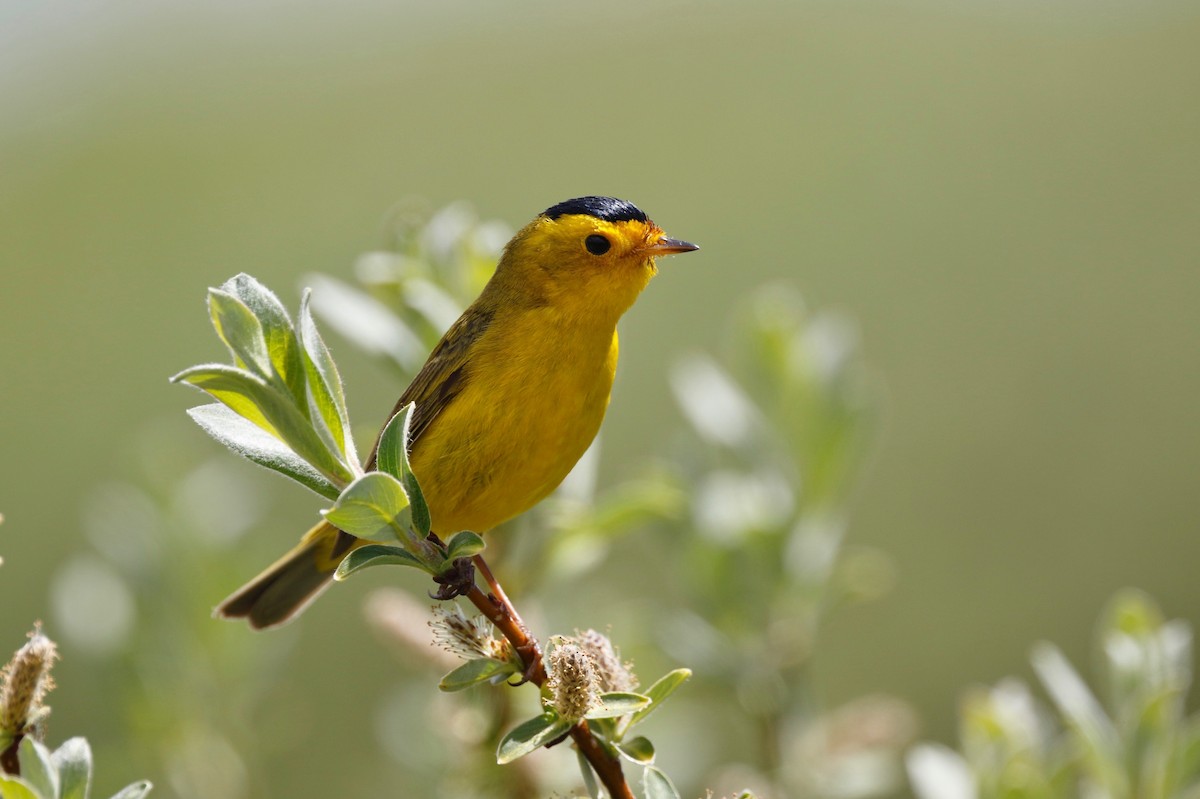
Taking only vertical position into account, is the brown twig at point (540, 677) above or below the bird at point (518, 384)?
below

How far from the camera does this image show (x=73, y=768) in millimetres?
1222

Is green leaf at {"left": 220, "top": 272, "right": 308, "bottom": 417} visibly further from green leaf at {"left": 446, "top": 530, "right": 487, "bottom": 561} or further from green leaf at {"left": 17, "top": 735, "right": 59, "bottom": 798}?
green leaf at {"left": 17, "top": 735, "right": 59, "bottom": 798}

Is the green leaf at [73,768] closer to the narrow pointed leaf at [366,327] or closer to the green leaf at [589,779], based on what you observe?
the green leaf at [589,779]

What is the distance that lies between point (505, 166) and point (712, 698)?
1493cm

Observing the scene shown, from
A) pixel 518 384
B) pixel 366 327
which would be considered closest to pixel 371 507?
pixel 366 327

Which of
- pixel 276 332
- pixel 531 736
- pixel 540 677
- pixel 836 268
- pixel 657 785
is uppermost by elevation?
pixel 836 268

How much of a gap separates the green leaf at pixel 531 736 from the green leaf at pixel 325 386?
376 mm

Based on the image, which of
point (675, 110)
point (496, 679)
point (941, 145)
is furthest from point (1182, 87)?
point (496, 679)

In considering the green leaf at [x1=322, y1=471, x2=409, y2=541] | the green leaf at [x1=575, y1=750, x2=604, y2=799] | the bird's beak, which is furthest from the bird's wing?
the green leaf at [x1=575, y1=750, x2=604, y2=799]

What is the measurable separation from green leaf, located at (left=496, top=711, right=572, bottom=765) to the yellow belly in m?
1.21

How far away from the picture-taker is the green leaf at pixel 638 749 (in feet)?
4.58

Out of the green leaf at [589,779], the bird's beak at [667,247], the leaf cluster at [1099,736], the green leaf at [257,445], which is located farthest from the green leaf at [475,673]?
the bird's beak at [667,247]

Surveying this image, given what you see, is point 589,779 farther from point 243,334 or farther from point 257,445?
point 243,334

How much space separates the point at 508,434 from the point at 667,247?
0.75 m
